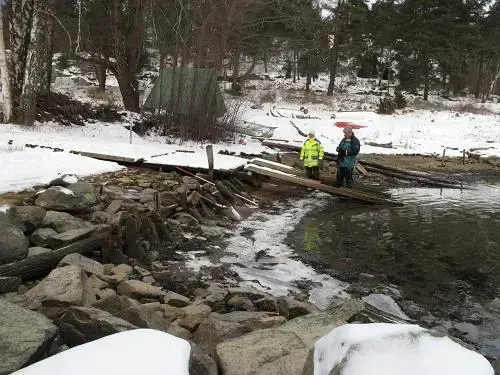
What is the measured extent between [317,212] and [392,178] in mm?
6279

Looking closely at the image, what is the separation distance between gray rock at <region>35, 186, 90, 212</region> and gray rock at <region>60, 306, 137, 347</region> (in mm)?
3723

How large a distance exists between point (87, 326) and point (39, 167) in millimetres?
5940

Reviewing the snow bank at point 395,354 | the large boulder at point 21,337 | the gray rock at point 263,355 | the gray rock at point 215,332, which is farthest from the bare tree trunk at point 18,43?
the snow bank at point 395,354

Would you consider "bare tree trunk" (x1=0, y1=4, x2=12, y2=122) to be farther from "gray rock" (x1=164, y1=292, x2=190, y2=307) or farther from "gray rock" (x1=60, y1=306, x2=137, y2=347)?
"gray rock" (x1=60, y1=306, x2=137, y2=347)

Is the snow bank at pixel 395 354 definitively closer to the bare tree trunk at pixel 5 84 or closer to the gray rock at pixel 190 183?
the gray rock at pixel 190 183

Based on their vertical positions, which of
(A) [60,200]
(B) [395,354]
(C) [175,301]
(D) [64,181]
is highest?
(B) [395,354]

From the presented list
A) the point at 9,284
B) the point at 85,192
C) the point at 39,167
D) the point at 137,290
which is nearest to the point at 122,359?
the point at 9,284

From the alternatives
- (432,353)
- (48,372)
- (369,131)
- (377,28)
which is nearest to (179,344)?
(48,372)

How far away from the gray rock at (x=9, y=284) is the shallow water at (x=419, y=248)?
4281 millimetres

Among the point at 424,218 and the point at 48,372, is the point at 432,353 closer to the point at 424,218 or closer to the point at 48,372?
the point at 48,372

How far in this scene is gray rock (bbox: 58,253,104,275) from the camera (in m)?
5.29

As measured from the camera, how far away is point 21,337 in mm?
2910

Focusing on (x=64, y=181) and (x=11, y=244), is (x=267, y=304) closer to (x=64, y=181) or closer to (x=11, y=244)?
(x=11, y=244)

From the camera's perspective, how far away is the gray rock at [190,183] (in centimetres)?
1008
